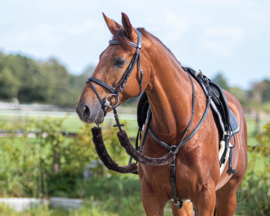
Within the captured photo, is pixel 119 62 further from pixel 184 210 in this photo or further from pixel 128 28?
pixel 184 210

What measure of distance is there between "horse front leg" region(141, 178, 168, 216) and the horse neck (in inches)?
18.6

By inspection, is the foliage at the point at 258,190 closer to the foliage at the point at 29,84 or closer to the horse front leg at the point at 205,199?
the horse front leg at the point at 205,199

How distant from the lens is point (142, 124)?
2.99 metres

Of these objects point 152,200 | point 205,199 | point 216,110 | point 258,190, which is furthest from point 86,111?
point 258,190

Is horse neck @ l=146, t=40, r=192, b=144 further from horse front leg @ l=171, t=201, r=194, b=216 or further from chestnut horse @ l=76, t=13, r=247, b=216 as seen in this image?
horse front leg @ l=171, t=201, r=194, b=216

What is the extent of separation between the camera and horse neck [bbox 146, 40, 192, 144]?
2297 mm

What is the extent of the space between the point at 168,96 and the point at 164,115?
16 centimetres

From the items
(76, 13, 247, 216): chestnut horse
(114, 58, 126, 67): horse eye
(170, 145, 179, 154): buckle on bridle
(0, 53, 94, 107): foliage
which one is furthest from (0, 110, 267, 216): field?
(0, 53, 94, 107): foliage

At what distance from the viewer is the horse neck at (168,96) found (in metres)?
2.30

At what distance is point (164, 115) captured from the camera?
240 centimetres

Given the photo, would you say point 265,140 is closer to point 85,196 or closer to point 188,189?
point 188,189

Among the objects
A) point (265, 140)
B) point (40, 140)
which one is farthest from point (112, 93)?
point (40, 140)

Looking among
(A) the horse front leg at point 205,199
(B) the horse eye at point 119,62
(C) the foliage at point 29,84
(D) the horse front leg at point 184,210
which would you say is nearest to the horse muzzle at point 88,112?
(B) the horse eye at point 119,62

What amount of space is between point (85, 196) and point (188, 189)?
10.7 ft
